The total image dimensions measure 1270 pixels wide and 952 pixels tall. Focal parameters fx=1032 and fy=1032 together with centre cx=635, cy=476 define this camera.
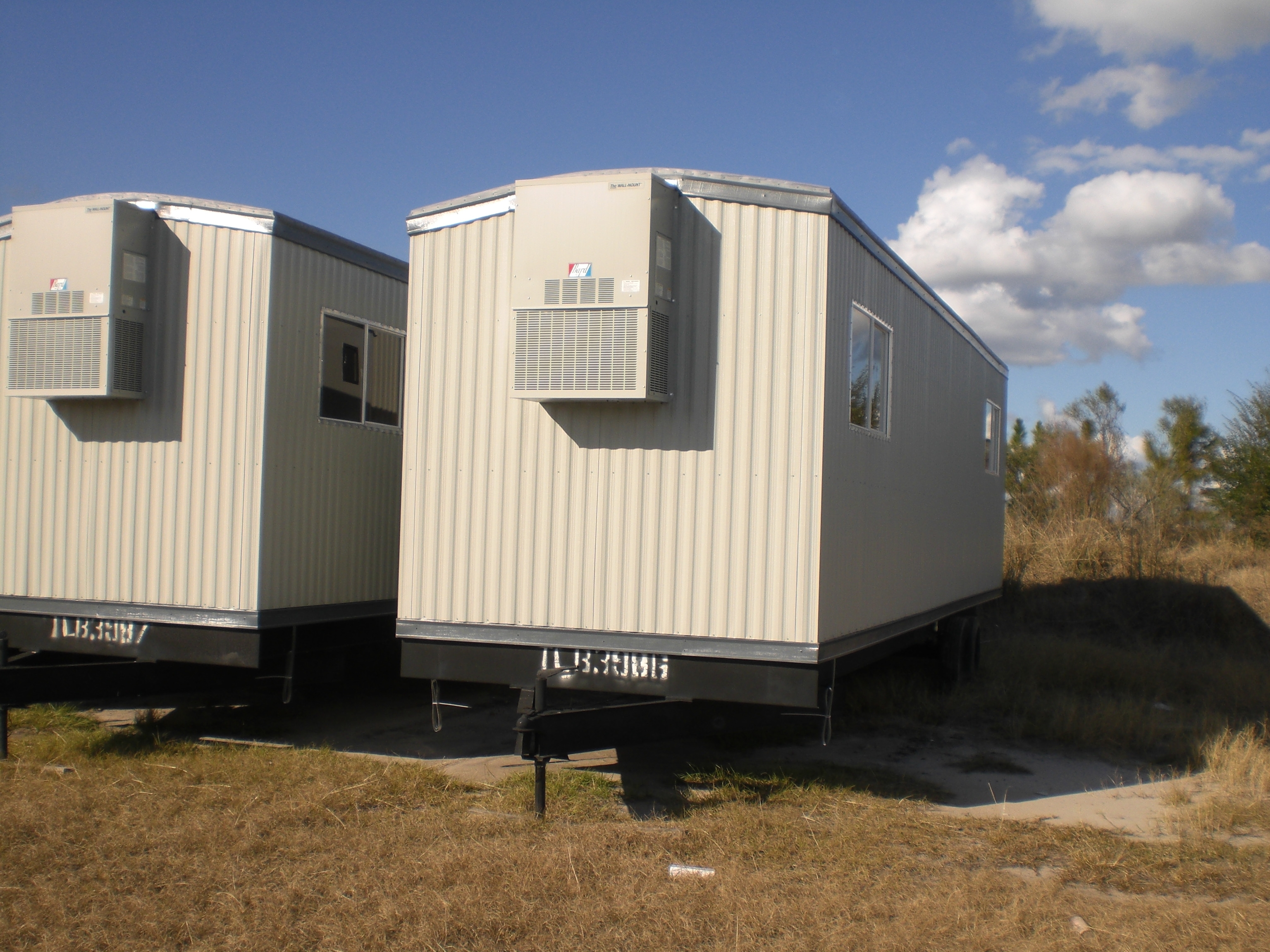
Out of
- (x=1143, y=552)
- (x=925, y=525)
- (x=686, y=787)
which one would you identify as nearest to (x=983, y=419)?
(x=925, y=525)

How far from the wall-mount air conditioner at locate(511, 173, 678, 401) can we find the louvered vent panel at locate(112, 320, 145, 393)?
247 cm

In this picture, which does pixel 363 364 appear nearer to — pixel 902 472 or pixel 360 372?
pixel 360 372

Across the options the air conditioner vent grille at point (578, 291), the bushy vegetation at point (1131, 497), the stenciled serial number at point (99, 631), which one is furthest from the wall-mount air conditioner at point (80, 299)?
the bushy vegetation at point (1131, 497)

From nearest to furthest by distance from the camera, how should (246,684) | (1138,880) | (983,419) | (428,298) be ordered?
(1138,880), (428,298), (246,684), (983,419)

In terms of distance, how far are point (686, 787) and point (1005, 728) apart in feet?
10.1

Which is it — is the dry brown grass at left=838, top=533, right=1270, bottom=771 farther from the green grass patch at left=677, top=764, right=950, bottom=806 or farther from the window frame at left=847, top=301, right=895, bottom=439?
the window frame at left=847, top=301, right=895, bottom=439

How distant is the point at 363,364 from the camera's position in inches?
283

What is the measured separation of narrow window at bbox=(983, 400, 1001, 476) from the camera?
10.4 meters

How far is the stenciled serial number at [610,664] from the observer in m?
5.27

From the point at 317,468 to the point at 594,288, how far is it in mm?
2451

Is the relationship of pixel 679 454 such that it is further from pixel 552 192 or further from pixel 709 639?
pixel 552 192

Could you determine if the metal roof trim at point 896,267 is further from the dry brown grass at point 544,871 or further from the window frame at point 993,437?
the dry brown grass at point 544,871

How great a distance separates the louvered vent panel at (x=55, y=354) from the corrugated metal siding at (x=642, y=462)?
1.94 meters

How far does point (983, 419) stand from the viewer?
10.2 m
